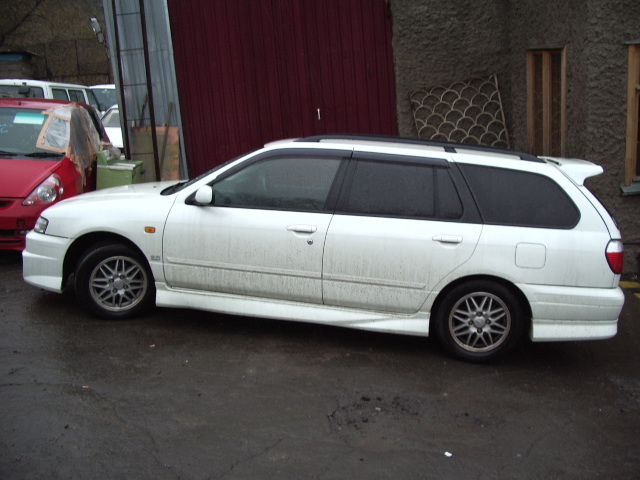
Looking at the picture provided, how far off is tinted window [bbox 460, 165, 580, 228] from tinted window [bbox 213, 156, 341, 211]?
1.13 m

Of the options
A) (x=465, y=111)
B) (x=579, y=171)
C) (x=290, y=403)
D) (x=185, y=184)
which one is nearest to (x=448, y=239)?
(x=579, y=171)

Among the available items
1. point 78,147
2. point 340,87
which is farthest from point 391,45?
point 78,147

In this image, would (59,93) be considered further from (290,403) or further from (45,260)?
(290,403)

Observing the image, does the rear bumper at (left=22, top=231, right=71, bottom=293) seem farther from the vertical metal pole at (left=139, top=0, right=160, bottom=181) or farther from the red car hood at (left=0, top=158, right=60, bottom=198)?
the vertical metal pole at (left=139, top=0, right=160, bottom=181)

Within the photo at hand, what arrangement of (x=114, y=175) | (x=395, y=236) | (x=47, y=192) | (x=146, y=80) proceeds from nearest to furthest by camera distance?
(x=395, y=236), (x=47, y=192), (x=114, y=175), (x=146, y=80)

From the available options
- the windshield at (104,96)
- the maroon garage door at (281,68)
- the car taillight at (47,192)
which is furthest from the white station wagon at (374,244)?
the windshield at (104,96)

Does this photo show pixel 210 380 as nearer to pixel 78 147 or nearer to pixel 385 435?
pixel 385 435

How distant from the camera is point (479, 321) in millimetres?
5305

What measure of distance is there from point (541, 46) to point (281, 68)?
361cm

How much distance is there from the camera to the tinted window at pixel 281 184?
554 centimetres

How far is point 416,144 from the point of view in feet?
18.9

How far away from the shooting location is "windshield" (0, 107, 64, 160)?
27.0ft

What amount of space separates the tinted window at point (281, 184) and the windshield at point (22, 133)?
355cm

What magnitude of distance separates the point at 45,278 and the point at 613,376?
4.61 metres
